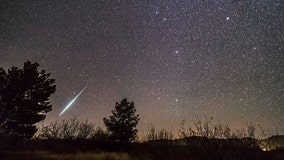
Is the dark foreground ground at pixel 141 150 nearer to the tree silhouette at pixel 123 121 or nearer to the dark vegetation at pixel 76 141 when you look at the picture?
the dark vegetation at pixel 76 141

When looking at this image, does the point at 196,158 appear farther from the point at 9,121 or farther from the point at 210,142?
the point at 9,121

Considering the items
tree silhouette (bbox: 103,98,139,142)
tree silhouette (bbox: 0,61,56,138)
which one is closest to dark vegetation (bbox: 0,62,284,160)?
tree silhouette (bbox: 0,61,56,138)

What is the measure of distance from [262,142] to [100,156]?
6.92m

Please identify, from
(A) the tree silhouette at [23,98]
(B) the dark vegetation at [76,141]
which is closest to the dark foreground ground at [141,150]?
(B) the dark vegetation at [76,141]

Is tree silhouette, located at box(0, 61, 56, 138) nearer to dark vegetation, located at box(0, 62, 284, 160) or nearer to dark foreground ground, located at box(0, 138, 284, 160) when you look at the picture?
dark vegetation, located at box(0, 62, 284, 160)

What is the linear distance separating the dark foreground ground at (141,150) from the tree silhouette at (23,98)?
1077cm

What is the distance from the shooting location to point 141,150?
560 inches

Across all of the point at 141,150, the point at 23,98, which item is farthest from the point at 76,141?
the point at 23,98

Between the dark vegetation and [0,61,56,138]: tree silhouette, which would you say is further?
[0,61,56,138]: tree silhouette

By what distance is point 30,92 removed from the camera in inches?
1031

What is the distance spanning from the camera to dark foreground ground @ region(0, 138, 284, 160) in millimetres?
10641

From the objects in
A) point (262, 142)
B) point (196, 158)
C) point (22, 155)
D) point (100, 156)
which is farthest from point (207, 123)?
point (22, 155)

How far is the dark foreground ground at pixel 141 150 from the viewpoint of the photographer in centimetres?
1064

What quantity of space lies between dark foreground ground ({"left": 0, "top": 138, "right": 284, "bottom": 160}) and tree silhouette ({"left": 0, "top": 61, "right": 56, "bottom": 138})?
10.8 meters
